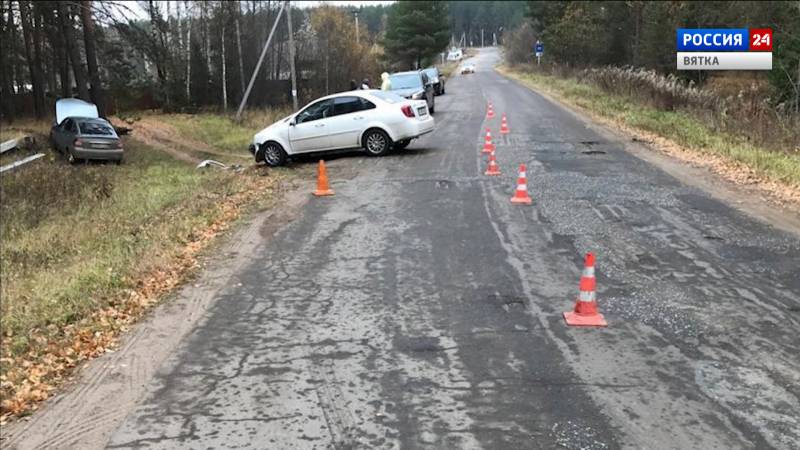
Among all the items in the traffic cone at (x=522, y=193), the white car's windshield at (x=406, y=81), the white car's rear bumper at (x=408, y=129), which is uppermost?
the white car's windshield at (x=406, y=81)

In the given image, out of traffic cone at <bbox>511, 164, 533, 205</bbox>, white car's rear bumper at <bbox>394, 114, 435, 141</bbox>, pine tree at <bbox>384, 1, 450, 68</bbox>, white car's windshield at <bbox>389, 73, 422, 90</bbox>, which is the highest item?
pine tree at <bbox>384, 1, 450, 68</bbox>

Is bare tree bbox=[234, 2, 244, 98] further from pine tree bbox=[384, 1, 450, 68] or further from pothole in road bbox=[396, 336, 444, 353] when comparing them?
pothole in road bbox=[396, 336, 444, 353]

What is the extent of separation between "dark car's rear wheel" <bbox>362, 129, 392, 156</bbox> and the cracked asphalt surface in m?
6.26

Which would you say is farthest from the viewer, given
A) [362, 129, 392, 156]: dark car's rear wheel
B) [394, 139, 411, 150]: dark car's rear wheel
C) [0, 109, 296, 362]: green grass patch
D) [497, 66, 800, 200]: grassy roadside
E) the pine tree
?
the pine tree

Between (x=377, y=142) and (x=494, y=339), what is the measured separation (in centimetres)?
1152

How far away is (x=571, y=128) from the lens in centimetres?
2169

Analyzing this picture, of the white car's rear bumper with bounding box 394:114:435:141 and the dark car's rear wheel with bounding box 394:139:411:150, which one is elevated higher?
the white car's rear bumper with bounding box 394:114:435:141

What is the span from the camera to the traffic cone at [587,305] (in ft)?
18.7

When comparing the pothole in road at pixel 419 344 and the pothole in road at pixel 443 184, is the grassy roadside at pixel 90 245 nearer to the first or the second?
the pothole in road at pixel 419 344

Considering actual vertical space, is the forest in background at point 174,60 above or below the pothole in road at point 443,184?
above

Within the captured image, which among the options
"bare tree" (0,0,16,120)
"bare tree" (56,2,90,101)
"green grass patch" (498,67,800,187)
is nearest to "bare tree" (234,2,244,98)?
"bare tree" (0,0,16,120)

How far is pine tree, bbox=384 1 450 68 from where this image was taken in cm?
7538

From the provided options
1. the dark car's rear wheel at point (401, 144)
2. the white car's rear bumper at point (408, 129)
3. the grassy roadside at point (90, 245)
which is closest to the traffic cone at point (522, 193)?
the grassy roadside at point (90, 245)

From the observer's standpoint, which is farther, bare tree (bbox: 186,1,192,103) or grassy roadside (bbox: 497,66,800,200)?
bare tree (bbox: 186,1,192,103)
